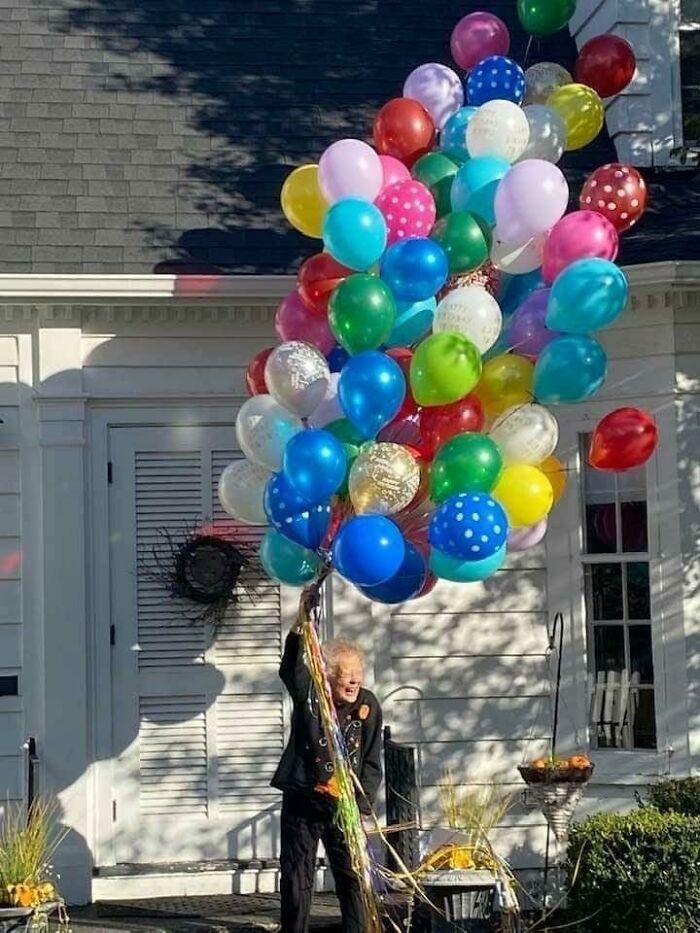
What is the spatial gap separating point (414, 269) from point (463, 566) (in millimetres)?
1266

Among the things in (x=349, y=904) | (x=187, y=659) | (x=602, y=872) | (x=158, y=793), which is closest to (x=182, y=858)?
(x=158, y=793)

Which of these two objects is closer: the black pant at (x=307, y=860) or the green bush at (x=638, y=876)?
the green bush at (x=638, y=876)

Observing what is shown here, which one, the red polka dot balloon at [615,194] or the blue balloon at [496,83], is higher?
the blue balloon at [496,83]

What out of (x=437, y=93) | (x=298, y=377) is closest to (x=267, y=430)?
(x=298, y=377)

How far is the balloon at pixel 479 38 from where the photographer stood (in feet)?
26.4

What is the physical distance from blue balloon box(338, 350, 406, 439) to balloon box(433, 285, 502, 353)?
0.30 m

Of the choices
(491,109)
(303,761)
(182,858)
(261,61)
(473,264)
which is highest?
A: (261,61)

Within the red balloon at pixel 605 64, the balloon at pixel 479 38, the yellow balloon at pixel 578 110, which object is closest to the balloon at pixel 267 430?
the yellow balloon at pixel 578 110

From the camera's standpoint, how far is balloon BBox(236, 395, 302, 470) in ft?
22.9

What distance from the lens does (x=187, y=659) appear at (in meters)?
9.11

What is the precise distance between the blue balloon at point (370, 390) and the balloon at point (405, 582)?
1.90ft

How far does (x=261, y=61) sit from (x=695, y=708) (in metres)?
4.84

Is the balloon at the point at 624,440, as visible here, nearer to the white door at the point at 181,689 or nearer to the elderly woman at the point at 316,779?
the elderly woman at the point at 316,779

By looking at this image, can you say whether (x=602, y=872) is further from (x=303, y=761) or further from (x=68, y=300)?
(x=68, y=300)
